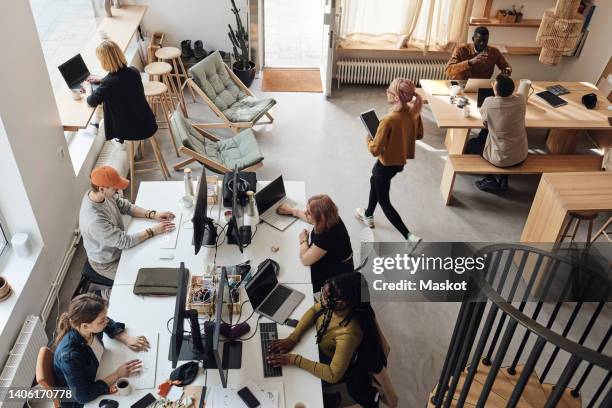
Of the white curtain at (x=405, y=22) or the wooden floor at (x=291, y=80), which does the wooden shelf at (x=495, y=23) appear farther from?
the wooden floor at (x=291, y=80)

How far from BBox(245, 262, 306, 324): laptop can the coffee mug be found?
899mm

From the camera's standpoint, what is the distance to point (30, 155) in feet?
13.2

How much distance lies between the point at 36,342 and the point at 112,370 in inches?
39.8

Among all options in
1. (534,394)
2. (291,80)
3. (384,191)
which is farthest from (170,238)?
(291,80)

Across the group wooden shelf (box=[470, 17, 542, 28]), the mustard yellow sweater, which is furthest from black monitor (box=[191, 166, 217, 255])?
wooden shelf (box=[470, 17, 542, 28])

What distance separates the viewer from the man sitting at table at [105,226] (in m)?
3.67

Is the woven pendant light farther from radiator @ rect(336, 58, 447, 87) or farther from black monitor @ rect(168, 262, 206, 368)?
black monitor @ rect(168, 262, 206, 368)

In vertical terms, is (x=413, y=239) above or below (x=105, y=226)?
below

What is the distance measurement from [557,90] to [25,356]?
235 inches

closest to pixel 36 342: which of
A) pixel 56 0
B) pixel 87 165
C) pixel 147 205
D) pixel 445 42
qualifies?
pixel 147 205

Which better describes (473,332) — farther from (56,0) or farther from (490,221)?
(56,0)

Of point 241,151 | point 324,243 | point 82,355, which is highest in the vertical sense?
point 324,243

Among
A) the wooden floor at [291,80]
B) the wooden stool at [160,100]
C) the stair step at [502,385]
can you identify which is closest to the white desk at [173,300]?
the stair step at [502,385]

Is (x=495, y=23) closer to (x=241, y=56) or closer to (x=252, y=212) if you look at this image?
(x=241, y=56)
